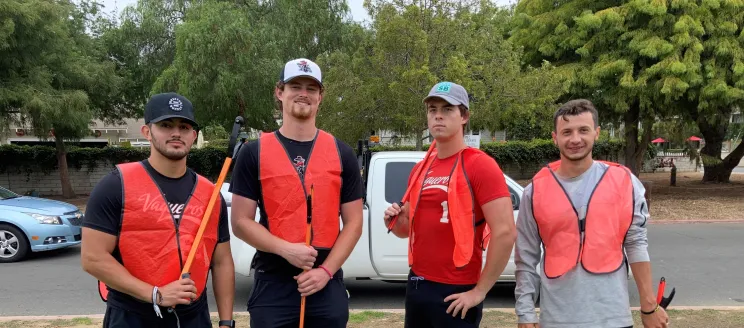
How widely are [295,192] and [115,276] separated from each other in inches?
34.0

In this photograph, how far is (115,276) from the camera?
2.29 meters

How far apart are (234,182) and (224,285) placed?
0.55 metres

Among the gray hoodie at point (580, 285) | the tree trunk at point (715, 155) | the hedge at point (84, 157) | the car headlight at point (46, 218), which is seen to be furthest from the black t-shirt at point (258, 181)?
the tree trunk at point (715, 155)

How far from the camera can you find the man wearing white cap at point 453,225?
2.54m

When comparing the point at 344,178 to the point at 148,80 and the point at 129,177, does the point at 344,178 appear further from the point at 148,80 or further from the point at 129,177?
the point at 148,80

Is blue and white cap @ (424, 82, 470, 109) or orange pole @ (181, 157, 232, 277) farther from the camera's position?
blue and white cap @ (424, 82, 470, 109)

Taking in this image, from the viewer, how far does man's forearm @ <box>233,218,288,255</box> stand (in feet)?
8.11

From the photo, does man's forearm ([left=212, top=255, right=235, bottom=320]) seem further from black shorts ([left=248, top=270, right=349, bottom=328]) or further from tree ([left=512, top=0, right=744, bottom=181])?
tree ([left=512, top=0, right=744, bottom=181])

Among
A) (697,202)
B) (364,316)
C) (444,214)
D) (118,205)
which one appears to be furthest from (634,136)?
(118,205)

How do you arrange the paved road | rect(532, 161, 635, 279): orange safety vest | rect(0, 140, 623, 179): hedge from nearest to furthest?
rect(532, 161, 635, 279): orange safety vest → the paved road → rect(0, 140, 623, 179): hedge

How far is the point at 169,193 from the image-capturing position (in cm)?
244

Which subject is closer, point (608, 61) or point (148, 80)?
point (608, 61)

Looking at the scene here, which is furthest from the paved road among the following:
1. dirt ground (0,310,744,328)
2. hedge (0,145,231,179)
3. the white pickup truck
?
hedge (0,145,231,179)

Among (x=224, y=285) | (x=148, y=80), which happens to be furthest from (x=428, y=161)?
(x=148, y=80)
